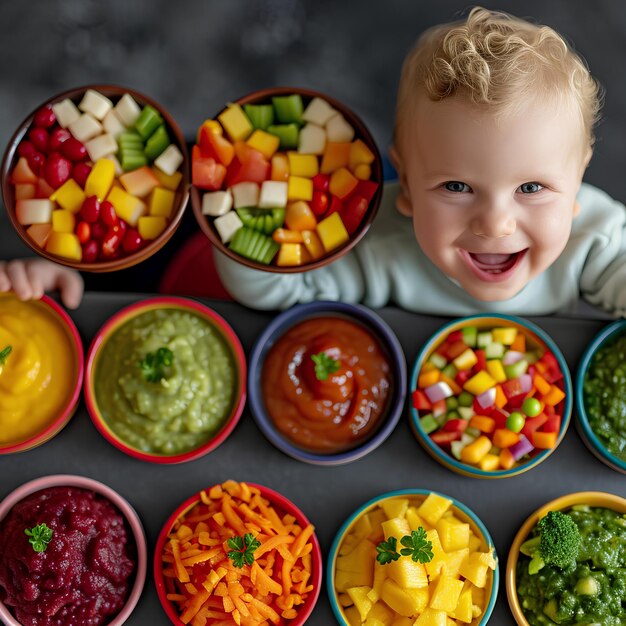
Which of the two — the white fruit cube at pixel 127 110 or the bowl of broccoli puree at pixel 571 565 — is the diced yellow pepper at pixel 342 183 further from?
the bowl of broccoli puree at pixel 571 565

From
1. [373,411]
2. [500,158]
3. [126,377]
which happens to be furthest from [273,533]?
[500,158]

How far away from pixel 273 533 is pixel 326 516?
186 mm

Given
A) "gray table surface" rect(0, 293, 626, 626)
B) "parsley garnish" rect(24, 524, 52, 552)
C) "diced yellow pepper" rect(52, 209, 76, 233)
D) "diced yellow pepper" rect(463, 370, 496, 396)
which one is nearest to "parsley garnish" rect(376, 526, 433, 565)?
"gray table surface" rect(0, 293, 626, 626)

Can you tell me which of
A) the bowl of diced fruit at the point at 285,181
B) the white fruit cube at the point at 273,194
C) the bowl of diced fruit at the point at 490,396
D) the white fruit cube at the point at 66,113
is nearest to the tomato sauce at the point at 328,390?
the bowl of diced fruit at the point at 490,396

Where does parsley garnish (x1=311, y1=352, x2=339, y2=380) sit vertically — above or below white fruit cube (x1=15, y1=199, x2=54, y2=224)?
below

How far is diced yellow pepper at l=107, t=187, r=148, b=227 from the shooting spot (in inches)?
75.8

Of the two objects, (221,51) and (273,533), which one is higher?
(221,51)

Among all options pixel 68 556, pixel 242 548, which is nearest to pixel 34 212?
pixel 68 556

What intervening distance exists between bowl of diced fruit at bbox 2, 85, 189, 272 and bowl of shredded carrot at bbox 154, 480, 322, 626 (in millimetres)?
621

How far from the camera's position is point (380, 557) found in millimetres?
→ 1757

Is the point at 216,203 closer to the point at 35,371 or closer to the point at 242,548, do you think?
the point at 35,371

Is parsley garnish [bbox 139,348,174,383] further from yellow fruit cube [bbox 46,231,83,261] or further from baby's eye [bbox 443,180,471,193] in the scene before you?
baby's eye [bbox 443,180,471,193]

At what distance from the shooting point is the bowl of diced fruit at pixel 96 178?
1899 millimetres

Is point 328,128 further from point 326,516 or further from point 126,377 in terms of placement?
point 326,516
